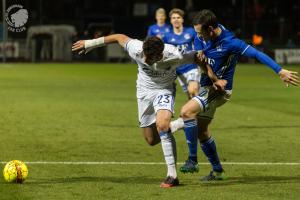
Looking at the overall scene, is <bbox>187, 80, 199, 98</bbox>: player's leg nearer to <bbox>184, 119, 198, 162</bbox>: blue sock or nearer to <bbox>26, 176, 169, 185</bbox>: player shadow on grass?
<bbox>184, 119, 198, 162</bbox>: blue sock

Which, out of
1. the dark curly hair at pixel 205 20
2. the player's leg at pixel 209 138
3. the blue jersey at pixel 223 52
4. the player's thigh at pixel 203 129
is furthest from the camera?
the player's thigh at pixel 203 129

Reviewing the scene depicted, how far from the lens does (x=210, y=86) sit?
10.9 metres

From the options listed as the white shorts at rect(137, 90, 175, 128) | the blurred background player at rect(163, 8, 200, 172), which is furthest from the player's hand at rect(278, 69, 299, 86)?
the blurred background player at rect(163, 8, 200, 172)

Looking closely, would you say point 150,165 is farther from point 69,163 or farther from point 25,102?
point 25,102

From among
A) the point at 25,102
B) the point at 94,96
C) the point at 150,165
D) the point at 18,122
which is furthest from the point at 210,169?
the point at 94,96

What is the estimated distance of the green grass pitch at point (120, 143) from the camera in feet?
32.6

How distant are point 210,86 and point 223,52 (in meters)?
0.46

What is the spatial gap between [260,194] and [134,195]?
1.41m

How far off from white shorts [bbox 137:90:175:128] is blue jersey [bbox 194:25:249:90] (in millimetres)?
736

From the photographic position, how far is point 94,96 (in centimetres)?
2545

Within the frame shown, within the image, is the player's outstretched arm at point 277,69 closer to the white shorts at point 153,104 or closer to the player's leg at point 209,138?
the player's leg at point 209,138

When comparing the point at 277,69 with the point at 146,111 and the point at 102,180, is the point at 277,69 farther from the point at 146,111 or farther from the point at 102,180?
the point at 102,180

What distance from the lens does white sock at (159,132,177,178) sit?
10.0 m

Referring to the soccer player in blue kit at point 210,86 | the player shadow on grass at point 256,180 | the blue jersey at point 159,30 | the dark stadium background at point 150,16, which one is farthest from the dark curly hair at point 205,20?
the dark stadium background at point 150,16
